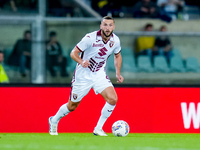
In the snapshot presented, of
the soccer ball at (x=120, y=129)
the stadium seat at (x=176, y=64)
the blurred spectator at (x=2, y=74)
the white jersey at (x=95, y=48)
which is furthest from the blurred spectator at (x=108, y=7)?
the soccer ball at (x=120, y=129)

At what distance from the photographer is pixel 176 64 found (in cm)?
1164

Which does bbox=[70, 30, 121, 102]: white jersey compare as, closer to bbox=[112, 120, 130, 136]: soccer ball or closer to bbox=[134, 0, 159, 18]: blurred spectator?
bbox=[112, 120, 130, 136]: soccer ball

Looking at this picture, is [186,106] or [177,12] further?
[177,12]

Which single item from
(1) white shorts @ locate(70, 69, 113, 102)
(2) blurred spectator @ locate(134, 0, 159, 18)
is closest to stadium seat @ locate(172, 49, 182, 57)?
(2) blurred spectator @ locate(134, 0, 159, 18)

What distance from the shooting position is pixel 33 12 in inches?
448

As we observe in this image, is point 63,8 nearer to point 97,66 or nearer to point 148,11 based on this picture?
point 148,11

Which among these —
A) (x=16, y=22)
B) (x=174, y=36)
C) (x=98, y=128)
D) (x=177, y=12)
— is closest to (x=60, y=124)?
(x=98, y=128)

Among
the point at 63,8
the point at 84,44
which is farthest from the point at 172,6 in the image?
the point at 84,44

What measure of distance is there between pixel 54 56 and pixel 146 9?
2580 millimetres

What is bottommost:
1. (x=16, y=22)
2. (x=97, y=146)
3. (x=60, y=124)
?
(x=60, y=124)

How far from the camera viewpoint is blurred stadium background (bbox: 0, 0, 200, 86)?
37.1 feet

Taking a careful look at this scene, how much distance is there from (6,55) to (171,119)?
3.49 meters

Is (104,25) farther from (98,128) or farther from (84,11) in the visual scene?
(84,11)

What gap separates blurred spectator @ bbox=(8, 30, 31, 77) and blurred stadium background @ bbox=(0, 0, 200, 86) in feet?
0.25
